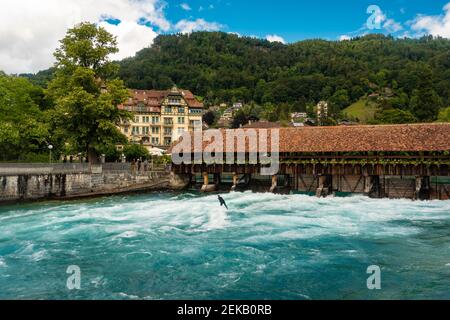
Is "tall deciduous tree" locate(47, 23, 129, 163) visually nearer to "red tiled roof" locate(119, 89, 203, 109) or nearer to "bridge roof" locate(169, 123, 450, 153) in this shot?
"bridge roof" locate(169, 123, 450, 153)

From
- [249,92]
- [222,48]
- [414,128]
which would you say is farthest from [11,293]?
[222,48]

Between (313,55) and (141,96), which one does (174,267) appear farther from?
(313,55)

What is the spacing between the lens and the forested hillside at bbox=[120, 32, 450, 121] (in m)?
126

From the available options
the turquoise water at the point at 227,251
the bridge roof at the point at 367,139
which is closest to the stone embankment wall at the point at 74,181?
the turquoise water at the point at 227,251

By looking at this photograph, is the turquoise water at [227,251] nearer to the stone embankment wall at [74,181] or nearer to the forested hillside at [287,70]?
the stone embankment wall at [74,181]

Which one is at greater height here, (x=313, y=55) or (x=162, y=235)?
(x=313, y=55)

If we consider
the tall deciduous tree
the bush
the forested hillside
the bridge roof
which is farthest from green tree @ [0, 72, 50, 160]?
the forested hillside

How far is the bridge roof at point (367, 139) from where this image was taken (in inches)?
1257

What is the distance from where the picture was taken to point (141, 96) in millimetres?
73312

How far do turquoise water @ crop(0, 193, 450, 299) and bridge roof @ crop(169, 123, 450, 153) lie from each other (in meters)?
5.53
